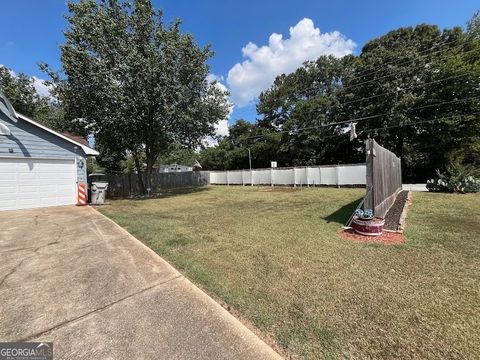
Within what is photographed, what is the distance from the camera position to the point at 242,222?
702 cm

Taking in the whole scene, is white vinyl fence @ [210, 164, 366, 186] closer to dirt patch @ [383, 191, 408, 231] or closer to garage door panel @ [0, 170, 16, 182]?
dirt patch @ [383, 191, 408, 231]

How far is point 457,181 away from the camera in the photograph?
40.0ft

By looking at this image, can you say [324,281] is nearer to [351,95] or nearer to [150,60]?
[150,60]

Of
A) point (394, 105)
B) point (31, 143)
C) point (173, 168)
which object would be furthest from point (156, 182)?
point (173, 168)

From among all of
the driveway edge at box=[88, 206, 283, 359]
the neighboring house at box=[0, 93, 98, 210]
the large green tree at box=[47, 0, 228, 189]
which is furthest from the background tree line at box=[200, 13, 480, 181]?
the neighboring house at box=[0, 93, 98, 210]

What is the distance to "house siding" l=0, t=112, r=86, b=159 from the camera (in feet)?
31.7

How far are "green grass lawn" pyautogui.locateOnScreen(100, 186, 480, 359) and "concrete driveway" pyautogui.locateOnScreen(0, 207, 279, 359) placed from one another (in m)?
0.30

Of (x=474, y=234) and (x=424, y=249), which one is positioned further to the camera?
(x=474, y=234)

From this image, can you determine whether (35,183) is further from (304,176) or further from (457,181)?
(457,181)

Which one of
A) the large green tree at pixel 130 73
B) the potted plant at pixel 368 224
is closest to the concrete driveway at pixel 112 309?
the potted plant at pixel 368 224

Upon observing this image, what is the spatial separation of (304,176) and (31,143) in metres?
16.5

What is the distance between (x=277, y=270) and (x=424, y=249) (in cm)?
278

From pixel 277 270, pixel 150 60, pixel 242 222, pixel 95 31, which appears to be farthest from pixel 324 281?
pixel 95 31

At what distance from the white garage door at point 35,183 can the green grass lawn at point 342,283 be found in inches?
268
